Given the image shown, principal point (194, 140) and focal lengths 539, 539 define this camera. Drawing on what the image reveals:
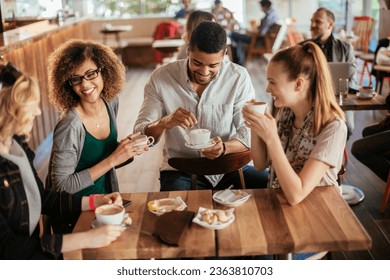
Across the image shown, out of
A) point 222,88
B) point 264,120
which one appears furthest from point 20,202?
point 222,88

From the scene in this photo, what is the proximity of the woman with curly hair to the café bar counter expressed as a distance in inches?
63.4

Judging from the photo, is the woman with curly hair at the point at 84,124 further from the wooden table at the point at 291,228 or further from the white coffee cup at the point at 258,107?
the wooden table at the point at 291,228

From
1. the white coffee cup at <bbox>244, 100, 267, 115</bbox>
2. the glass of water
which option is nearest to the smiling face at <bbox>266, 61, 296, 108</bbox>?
the white coffee cup at <bbox>244, 100, 267, 115</bbox>

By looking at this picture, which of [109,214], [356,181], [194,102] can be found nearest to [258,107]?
[109,214]

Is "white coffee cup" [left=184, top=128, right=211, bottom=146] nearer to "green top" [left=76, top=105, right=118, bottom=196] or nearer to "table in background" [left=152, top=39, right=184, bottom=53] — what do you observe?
"green top" [left=76, top=105, right=118, bottom=196]

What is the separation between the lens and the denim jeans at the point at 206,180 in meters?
2.43

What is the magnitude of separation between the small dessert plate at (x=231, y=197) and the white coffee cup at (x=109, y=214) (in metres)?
0.34

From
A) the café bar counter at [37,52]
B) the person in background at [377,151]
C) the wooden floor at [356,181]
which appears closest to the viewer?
the wooden floor at [356,181]

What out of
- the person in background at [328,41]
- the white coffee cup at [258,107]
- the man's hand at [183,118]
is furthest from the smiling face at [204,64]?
the person in background at [328,41]

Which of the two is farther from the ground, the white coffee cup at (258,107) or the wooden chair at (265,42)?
the white coffee cup at (258,107)

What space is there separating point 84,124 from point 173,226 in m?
0.82

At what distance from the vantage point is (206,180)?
99.0 inches

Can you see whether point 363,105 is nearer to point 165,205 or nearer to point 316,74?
point 316,74

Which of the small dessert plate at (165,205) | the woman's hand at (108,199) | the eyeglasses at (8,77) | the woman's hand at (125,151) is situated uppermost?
the eyeglasses at (8,77)
